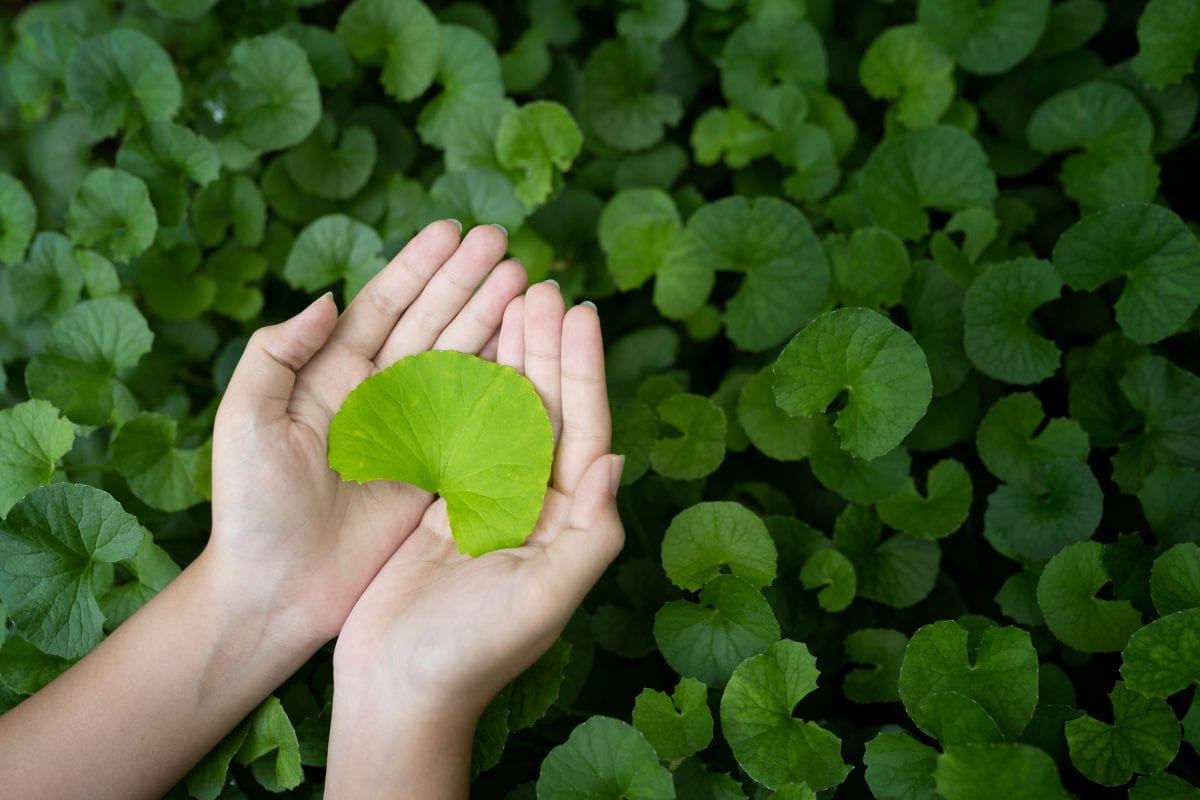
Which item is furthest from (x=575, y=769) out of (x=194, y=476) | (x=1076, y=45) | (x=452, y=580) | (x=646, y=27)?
(x=1076, y=45)

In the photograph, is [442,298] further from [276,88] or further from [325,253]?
[276,88]

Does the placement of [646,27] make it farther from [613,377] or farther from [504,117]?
[613,377]

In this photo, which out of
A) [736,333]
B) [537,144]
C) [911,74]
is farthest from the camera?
[911,74]

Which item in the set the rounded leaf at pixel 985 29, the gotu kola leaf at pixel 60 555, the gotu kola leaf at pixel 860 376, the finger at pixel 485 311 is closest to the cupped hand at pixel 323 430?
the finger at pixel 485 311

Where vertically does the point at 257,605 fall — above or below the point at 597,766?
above

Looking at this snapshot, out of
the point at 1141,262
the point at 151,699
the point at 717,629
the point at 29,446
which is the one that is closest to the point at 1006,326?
the point at 1141,262

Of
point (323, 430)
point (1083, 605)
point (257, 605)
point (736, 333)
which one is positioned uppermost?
point (323, 430)

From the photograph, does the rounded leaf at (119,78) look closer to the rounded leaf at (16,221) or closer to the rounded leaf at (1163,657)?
the rounded leaf at (16,221)
